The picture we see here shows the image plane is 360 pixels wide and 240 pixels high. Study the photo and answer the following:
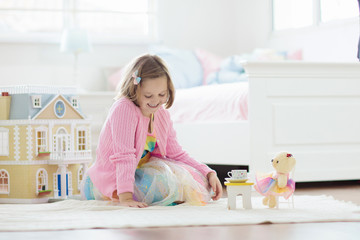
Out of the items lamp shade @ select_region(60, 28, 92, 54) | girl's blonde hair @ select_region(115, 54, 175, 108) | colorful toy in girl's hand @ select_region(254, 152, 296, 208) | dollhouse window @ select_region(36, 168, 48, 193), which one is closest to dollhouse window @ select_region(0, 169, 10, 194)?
dollhouse window @ select_region(36, 168, 48, 193)

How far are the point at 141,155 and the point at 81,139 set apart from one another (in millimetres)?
610

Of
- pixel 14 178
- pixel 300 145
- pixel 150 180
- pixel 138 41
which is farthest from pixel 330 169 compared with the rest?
pixel 138 41

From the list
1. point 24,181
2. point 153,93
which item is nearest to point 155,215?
point 153,93

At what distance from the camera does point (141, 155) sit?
7.62ft

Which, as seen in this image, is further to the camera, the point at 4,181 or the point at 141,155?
the point at 4,181

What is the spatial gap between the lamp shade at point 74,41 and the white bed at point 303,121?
1669 mm

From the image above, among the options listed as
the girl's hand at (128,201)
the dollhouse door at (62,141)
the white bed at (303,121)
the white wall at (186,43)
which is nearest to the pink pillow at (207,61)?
the white wall at (186,43)

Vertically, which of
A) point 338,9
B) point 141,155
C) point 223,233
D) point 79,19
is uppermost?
point 79,19

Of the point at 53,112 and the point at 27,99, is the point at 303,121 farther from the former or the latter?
the point at 27,99

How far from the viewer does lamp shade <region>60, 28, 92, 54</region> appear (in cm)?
452

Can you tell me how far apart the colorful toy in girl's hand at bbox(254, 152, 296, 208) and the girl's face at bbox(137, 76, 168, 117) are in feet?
1.52

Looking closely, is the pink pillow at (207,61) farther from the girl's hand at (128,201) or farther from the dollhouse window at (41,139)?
the girl's hand at (128,201)

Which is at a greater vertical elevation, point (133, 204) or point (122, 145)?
point (122, 145)

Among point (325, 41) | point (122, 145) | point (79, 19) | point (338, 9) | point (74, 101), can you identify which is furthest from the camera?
point (79, 19)
